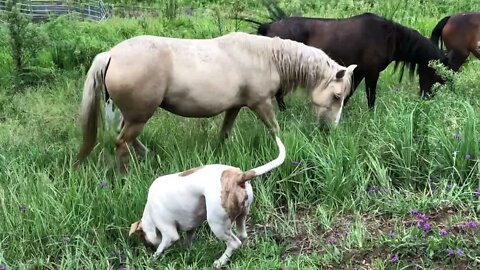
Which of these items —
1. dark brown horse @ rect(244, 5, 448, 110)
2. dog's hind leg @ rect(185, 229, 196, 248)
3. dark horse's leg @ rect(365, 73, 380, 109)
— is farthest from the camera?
dark horse's leg @ rect(365, 73, 380, 109)

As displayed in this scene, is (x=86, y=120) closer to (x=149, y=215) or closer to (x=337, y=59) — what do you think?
(x=149, y=215)

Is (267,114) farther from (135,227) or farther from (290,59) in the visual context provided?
(135,227)

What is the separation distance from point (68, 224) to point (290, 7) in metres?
7.93

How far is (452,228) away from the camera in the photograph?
343cm

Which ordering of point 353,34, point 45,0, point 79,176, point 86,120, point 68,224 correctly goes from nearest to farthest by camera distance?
point 68,224, point 79,176, point 86,120, point 353,34, point 45,0

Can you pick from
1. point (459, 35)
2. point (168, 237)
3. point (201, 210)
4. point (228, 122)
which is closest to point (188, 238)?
point (168, 237)

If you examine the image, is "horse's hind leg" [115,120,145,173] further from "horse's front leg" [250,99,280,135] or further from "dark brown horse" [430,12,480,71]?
"dark brown horse" [430,12,480,71]

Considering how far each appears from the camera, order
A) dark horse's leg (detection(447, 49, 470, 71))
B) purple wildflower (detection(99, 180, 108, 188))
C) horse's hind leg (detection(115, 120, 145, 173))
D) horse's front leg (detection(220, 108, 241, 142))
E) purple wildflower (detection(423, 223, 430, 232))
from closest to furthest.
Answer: purple wildflower (detection(423, 223, 430, 232)) → purple wildflower (detection(99, 180, 108, 188)) → horse's hind leg (detection(115, 120, 145, 173)) → horse's front leg (detection(220, 108, 241, 142)) → dark horse's leg (detection(447, 49, 470, 71))

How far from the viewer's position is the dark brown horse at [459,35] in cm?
824

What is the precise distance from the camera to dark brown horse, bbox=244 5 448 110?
20.8ft

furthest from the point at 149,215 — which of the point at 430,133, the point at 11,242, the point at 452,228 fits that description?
the point at 430,133

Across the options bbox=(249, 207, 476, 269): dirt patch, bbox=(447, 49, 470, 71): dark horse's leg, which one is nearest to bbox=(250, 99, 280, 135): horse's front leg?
bbox=(249, 207, 476, 269): dirt patch

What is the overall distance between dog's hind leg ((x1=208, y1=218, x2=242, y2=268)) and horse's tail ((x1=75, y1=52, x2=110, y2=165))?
1818 mm

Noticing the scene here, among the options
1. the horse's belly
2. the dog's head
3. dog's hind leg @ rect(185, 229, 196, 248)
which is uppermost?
the horse's belly
